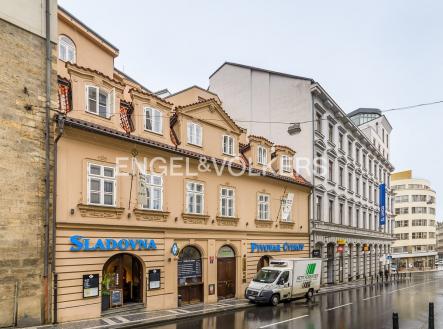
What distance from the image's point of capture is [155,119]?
19.8 m

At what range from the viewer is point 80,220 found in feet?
52.3

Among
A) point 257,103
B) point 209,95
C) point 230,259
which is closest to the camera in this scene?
point 230,259

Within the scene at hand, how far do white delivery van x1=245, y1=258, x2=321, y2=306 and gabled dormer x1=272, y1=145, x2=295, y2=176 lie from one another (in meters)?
7.11

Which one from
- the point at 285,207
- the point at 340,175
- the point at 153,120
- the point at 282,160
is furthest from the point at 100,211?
the point at 340,175

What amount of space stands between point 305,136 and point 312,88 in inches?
147

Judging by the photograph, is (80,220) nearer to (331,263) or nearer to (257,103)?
(257,103)

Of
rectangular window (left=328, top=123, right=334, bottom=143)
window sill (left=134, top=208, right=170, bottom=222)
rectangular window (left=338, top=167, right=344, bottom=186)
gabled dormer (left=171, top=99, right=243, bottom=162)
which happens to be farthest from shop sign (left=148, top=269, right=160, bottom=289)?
rectangular window (left=338, top=167, right=344, bottom=186)

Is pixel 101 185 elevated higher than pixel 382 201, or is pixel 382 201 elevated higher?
pixel 101 185

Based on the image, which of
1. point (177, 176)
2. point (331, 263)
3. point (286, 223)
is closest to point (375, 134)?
point (331, 263)

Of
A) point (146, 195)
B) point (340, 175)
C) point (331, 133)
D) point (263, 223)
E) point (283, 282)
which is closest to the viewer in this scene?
point (146, 195)

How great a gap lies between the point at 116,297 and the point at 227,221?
26.1ft

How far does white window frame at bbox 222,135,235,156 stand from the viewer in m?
24.2

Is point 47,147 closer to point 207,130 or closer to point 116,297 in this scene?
point 116,297

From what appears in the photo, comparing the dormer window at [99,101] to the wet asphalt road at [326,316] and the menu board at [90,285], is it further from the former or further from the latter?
the wet asphalt road at [326,316]
